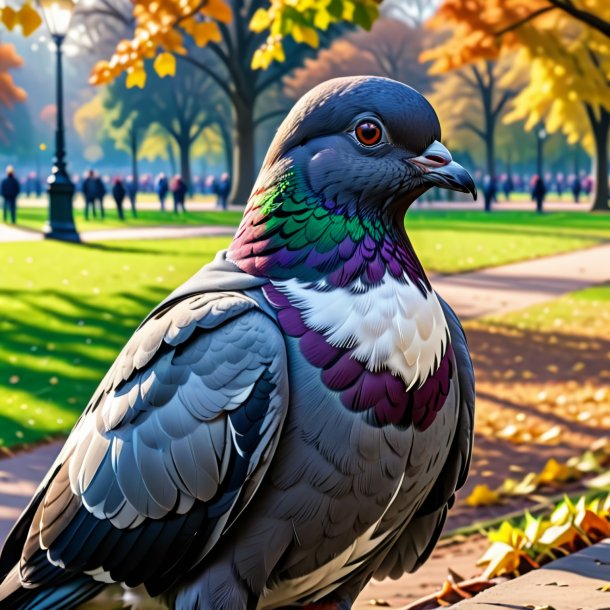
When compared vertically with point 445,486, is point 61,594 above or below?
below

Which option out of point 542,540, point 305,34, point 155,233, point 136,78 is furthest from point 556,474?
point 155,233

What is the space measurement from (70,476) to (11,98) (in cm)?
5149

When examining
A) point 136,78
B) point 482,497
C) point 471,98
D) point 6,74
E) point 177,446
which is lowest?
point 482,497

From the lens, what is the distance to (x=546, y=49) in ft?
55.3

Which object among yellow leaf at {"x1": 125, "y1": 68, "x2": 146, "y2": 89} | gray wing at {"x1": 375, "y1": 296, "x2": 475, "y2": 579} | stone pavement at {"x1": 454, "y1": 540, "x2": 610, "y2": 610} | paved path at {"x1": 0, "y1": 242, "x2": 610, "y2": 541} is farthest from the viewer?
paved path at {"x1": 0, "y1": 242, "x2": 610, "y2": 541}

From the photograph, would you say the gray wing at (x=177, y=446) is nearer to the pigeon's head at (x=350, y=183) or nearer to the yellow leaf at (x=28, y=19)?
the pigeon's head at (x=350, y=183)

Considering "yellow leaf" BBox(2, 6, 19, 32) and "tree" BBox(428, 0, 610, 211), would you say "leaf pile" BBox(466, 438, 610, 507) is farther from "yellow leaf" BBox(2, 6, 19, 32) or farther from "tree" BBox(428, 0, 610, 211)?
"yellow leaf" BBox(2, 6, 19, 32)

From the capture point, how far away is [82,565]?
6.73 feet

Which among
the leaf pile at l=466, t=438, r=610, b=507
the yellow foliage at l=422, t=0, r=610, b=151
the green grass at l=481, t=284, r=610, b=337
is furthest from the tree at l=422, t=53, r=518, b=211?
the leaf pile at l=466, t=438, r=610, b=507

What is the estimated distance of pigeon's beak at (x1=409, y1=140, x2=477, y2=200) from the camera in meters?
2.00

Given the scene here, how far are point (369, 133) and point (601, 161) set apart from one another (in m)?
37.2

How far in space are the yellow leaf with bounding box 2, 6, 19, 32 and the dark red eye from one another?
156 inches

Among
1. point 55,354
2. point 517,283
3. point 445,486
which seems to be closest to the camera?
point 445,486

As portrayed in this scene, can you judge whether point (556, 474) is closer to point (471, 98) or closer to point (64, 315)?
point (64, 315)
